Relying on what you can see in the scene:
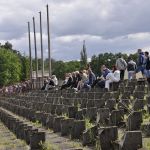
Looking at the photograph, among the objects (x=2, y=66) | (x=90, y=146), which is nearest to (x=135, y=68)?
(x=90, y=146)

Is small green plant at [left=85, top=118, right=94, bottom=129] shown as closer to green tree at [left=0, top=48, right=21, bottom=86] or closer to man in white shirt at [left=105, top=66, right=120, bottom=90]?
man in white shirt at [left=105, top=66, right=120, bottom=90]

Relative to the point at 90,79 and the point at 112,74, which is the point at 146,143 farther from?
the point at 90,79

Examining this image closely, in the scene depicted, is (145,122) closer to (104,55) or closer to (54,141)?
(54,141)

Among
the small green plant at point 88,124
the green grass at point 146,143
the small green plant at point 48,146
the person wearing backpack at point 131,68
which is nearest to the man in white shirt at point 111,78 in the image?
the person wearing backpack at point 131,68

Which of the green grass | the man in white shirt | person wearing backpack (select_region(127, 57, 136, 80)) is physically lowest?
the green grass

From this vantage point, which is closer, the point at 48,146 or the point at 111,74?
the point at 48,146

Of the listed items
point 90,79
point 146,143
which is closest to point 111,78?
point 90,79

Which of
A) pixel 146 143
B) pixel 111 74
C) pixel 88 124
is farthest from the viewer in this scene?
pixel 111 74

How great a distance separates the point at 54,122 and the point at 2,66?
12227cm

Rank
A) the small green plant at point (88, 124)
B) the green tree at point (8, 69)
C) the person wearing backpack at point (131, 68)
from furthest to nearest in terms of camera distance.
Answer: the green tree at point (8, 69), the person wearing backpack at point (131, 68), the small green plant at point (88, 124)

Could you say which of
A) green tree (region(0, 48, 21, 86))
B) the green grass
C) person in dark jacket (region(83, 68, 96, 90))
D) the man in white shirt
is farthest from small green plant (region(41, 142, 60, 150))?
green tree (region(0, 48, 21, 86))

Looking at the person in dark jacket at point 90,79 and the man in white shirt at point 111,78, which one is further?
the person in dark jacket at point 90,79

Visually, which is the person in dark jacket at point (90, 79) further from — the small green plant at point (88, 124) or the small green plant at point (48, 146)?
the small green plant at point (48, 146)

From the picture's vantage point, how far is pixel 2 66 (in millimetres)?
137625
